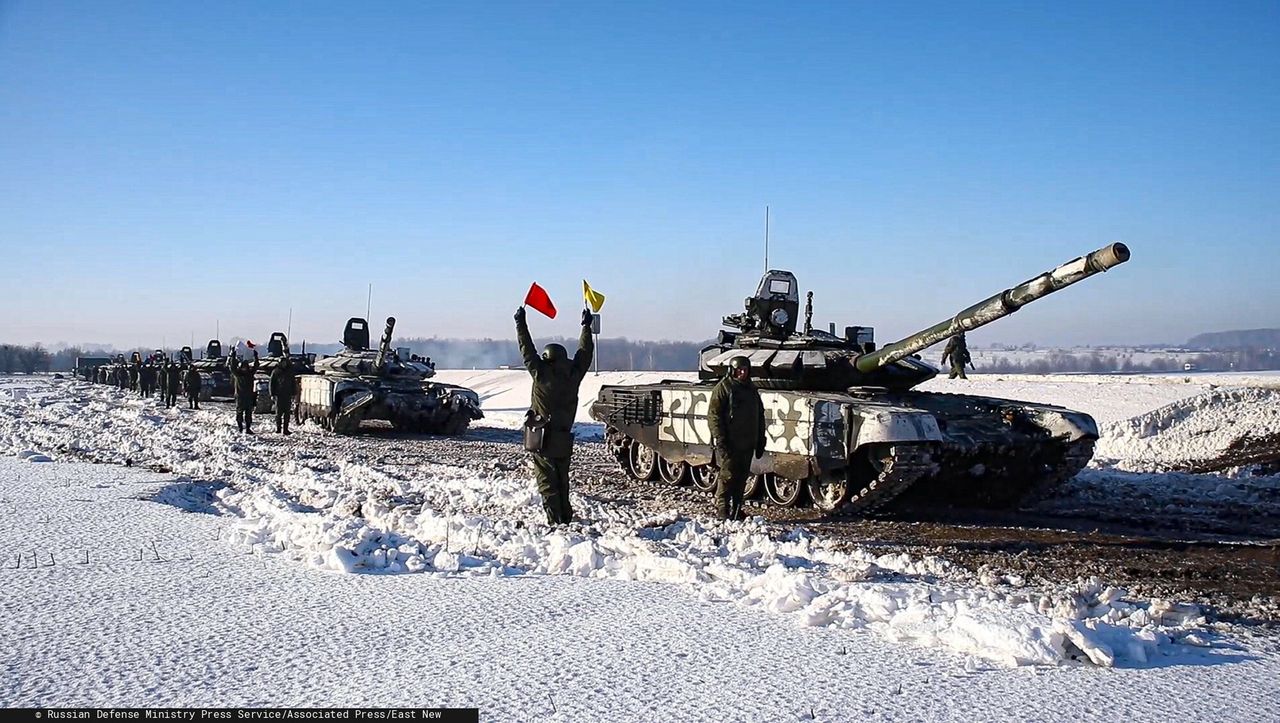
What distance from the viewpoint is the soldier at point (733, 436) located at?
998cm

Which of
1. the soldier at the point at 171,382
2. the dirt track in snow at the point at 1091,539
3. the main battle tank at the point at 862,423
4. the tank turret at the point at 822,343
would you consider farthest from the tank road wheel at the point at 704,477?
the soldier at the point at 171,382

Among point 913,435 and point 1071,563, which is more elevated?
point 913,435

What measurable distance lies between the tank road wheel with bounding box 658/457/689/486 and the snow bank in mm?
2739

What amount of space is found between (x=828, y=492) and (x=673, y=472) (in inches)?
121

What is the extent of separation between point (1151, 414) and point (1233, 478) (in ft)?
14.7

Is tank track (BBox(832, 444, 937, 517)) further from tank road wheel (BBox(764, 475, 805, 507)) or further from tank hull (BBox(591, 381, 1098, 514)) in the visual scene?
tank road wheel (BBox(764, 475, 805, 507))

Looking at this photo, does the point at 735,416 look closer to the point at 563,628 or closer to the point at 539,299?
the point at 539,299

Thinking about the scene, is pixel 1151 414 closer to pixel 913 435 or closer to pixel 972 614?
pixel 913 435

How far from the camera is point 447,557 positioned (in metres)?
6.76

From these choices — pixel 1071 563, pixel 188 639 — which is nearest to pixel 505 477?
pixel 1071 563

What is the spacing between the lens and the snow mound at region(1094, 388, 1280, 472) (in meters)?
16.1

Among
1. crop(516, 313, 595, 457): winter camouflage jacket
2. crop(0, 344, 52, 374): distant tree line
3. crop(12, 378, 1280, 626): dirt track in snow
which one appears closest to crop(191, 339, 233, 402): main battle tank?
crop(12, 378, 1280, 626): dirt track in snow

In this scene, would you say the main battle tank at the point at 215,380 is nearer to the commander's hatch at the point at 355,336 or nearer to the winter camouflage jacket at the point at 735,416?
the commander's hatch at the point at 355,336

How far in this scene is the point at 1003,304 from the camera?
10.3 meters
